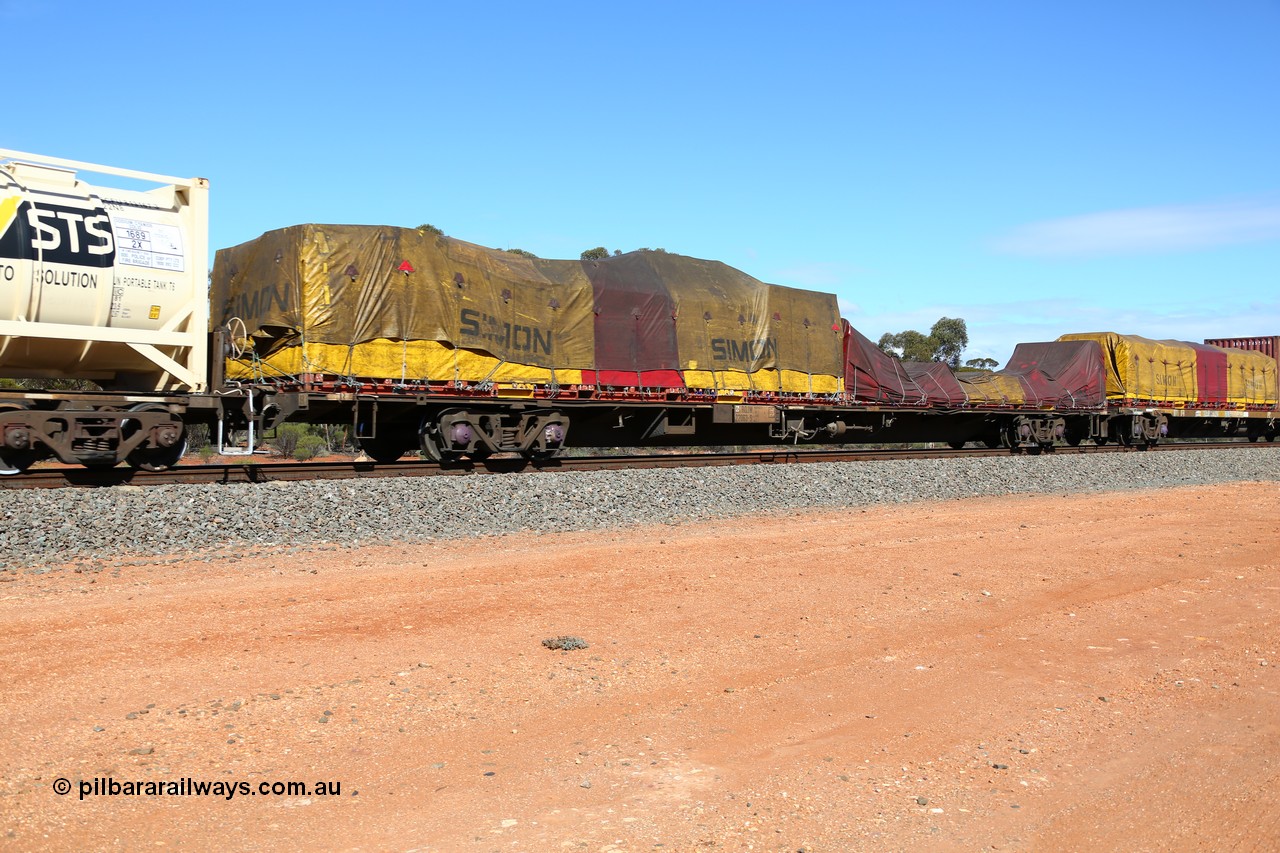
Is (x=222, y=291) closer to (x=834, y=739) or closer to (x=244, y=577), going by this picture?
(x=244, y=577)

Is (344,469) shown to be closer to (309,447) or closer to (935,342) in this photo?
(309,447)

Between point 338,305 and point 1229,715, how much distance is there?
11.2 metres

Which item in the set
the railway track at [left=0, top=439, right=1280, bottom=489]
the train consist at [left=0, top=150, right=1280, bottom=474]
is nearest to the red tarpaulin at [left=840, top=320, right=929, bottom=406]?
the train consist at [left=0, top=150, right=1280, bottom=474]

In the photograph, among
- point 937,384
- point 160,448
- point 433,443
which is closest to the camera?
point 160,448

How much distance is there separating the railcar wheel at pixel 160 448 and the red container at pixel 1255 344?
36003 mm

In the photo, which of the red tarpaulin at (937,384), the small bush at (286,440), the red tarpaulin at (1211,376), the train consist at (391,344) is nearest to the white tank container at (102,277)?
the train consist at (391,344)

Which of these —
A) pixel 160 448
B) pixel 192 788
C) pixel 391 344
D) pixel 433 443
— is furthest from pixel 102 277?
pixel 192 788

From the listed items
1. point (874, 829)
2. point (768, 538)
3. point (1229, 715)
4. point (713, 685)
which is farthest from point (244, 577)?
point (1229, 715)

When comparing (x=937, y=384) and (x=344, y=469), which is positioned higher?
(x=937, y=384)

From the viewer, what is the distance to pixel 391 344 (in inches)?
543

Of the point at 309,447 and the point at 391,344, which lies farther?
the point at 309,447

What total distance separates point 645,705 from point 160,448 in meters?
8.59

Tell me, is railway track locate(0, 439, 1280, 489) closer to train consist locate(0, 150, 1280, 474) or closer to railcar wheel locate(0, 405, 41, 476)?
railcar wheel locate(0, 405, 41, 476)

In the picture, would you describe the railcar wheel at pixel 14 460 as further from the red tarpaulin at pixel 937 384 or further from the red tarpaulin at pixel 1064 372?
the red tarpaulin at pixel 1064 372
